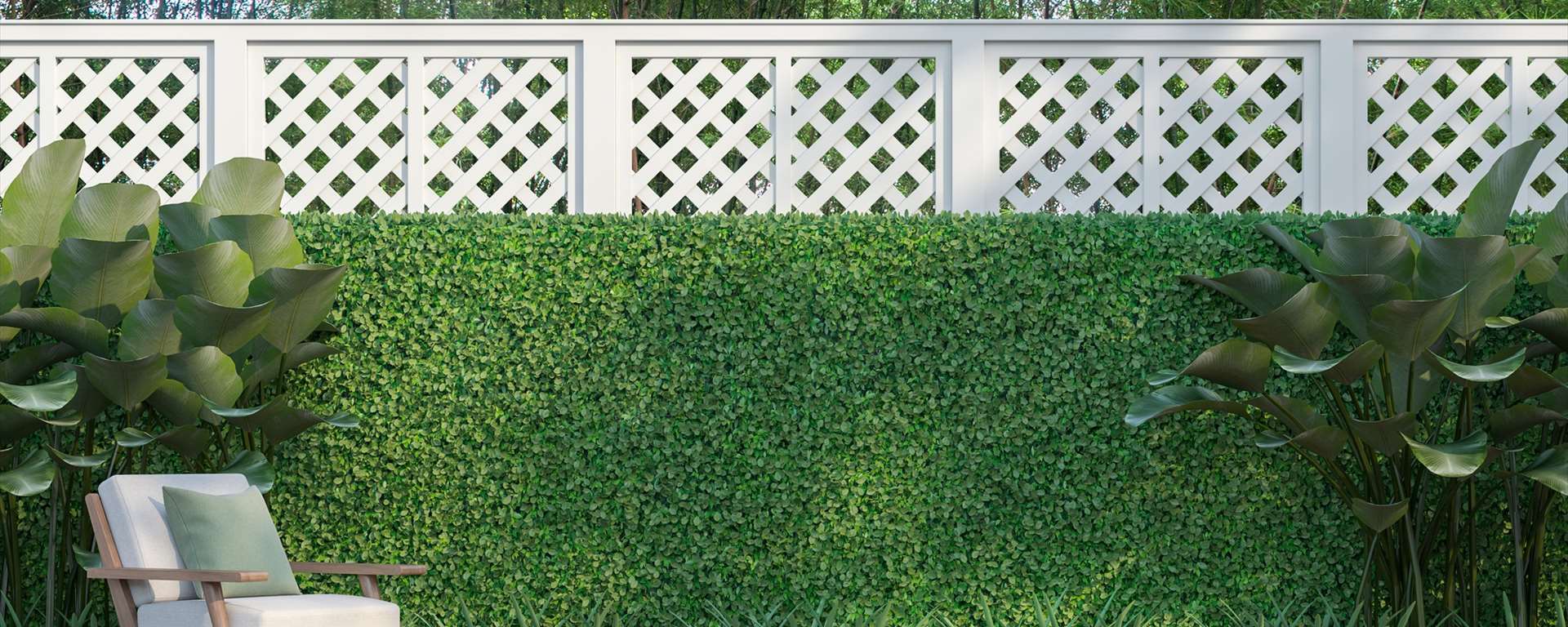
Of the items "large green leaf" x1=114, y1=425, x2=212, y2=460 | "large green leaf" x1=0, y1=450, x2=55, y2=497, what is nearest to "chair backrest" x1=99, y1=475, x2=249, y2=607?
"large green leaf" x1=114, y1=425, x2=212, y2=460

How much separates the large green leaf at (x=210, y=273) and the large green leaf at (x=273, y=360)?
0.73 feet

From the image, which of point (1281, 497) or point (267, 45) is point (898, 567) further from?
point (267, 45)

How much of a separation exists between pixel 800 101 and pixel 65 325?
2545mm

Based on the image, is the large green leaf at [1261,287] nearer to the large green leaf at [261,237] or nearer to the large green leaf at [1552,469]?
the large green leaf at [1552,469]

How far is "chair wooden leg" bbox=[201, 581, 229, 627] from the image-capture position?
125 inches

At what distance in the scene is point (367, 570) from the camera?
355cm

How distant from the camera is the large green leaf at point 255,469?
3.80 m

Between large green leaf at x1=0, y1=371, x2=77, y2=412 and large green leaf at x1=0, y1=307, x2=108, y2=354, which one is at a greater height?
large green leaf at x1=0, y1=307, x2=108, y2=354

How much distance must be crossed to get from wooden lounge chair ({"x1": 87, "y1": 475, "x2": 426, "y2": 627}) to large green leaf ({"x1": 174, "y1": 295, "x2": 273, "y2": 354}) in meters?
0.42

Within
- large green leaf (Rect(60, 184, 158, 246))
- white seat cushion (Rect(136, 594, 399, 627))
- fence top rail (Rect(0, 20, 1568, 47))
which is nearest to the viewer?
white seat cushion (Rect(136, 594, 399, 627))

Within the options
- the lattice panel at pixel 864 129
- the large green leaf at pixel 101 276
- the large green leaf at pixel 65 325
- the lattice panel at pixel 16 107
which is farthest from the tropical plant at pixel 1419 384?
the lattice panel at pixel 16 107

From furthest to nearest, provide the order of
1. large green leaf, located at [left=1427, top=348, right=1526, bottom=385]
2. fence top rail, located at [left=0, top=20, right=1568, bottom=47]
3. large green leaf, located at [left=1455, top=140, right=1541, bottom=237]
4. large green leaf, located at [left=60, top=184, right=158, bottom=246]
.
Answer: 1. fence top rail, located at [left=0, top=20, right=1568, bottom=47]
2. large green leaf, located at [left=60, top=184, right=158, bottom=246]
3. large green leaf, located at [left=1455, top=140, right=1541, bottom=237]
4. large green leaf, located at [left=1427, top=348, right=1526, bottom=385]

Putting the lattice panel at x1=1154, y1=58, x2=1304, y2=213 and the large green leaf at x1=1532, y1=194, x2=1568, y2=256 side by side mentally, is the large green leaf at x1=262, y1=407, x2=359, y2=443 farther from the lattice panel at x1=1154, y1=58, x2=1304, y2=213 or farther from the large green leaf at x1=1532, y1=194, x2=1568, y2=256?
the large green leaf at x1=1532, y1=194, x2=1568, y2=256

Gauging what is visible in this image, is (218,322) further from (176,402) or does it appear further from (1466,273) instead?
(1466,273)
